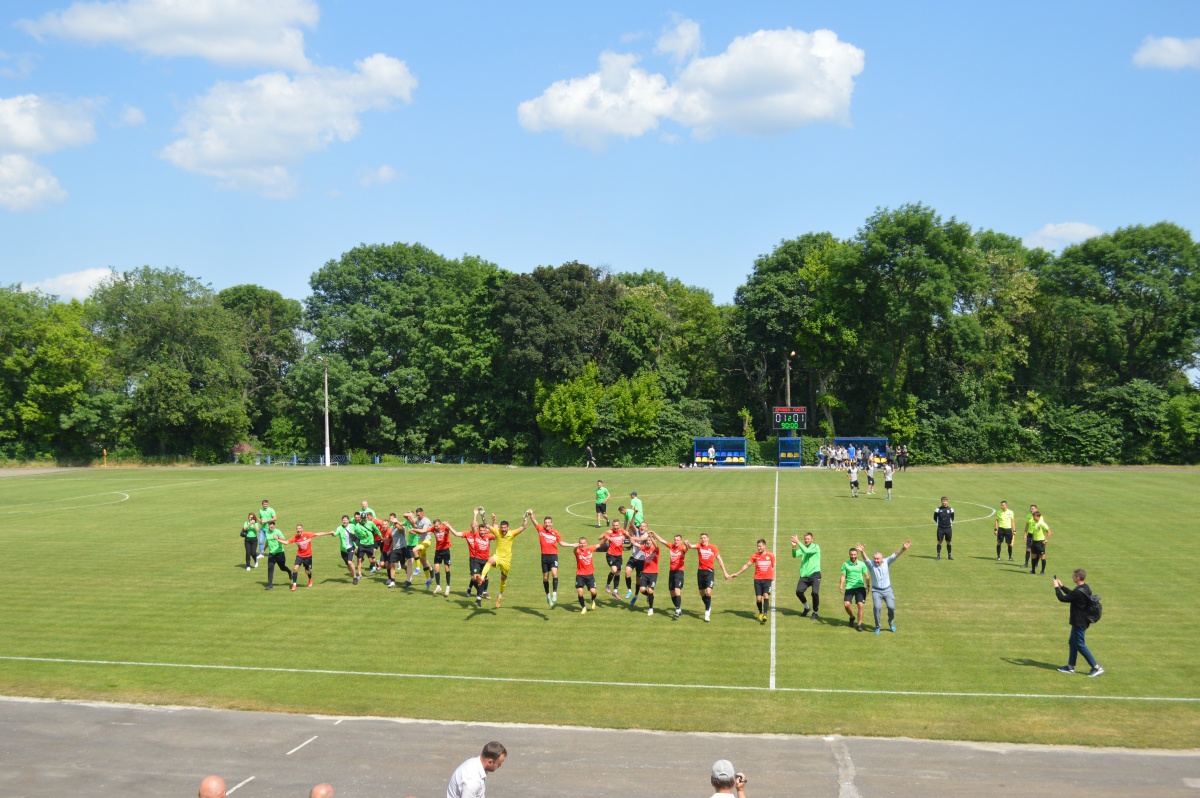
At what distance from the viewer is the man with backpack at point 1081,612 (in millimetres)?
14961

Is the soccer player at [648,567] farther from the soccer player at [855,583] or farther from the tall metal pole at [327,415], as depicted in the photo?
the tall metal pole at [327,415]

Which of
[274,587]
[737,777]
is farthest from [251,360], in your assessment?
[737,777]

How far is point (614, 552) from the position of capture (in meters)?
20.9

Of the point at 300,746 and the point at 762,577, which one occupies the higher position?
the point at 762,577

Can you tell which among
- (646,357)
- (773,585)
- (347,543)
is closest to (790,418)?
(646,357)

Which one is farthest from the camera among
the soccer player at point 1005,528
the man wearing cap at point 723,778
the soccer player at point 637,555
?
the soccer player at point 1005,528

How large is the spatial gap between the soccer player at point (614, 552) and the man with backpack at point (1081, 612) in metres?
9.13

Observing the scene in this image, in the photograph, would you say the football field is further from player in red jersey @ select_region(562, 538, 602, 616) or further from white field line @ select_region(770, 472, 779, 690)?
player in red jersey @ select_region(562, 538, 602, 616)

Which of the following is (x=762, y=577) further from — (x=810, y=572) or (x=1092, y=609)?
(x=1092, y=609)

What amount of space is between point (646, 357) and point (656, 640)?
178 ft

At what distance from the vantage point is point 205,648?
700 inches

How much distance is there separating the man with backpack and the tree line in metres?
50.2

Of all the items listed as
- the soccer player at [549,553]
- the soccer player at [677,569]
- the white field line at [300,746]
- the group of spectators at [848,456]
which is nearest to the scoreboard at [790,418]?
the group of spectators at [848,456]

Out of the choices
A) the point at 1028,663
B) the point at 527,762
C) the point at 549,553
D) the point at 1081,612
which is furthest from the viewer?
the point at 549,553
